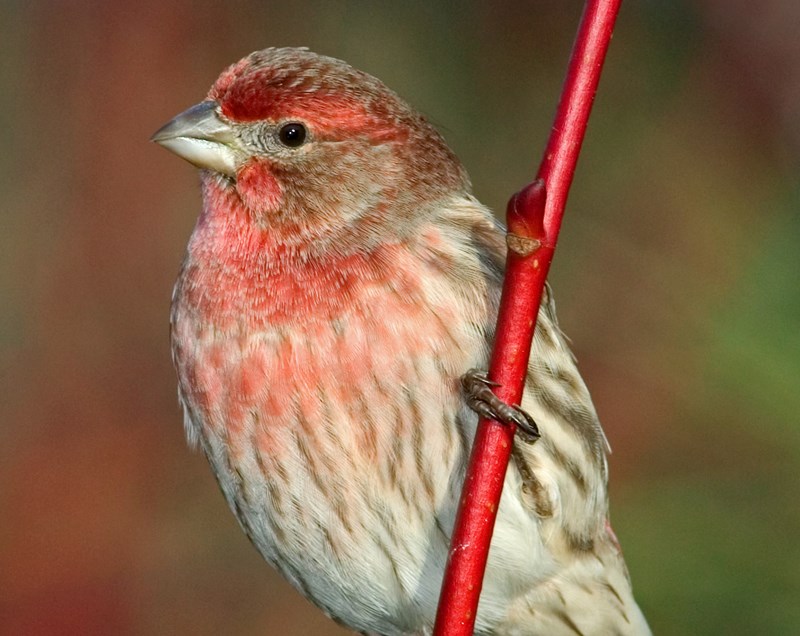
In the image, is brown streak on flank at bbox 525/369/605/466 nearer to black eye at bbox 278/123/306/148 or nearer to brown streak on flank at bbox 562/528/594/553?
brown streak on flank at bbox 562/528/594/553

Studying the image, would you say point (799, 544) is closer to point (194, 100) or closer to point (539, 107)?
point (539, 107)

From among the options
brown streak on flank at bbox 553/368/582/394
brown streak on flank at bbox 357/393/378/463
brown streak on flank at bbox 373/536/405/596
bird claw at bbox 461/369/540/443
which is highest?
bird claw at bbox 461/369/540/443

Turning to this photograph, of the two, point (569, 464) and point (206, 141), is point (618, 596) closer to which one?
point (569, 464)

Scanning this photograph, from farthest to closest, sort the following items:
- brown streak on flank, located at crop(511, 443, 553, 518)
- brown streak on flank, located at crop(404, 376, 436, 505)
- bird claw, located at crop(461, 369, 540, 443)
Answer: brown streak on flank, located at crop(511, 443, 553, 518) → brown streak on flank, located at crop(404, 376, 436, 505) → bird claw, located at crop(461, 369, 540, 443)

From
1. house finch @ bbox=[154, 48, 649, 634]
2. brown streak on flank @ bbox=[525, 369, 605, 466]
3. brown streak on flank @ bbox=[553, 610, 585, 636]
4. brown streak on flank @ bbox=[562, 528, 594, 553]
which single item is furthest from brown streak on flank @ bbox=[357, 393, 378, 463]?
brown streak on flank @ bbox=[553, 610, 585, 636]

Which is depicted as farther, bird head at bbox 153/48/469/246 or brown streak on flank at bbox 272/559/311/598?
brown streak on flank at bbox 272/559/311/598

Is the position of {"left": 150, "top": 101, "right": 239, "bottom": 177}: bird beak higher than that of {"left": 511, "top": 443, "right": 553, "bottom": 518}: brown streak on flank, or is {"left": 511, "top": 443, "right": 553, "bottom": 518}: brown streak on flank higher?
{"left": 150, "top": 101, "right": 239, "bottom": 177}: bird beak

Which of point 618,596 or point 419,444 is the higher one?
point 419,444

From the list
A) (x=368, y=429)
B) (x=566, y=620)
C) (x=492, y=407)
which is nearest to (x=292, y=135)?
(x=368, y=429)
